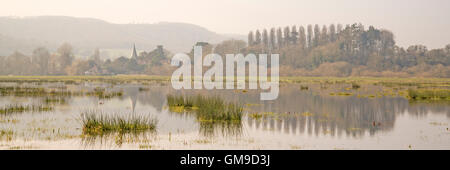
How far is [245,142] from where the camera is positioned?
19797 mm

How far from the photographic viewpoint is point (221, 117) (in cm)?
2648

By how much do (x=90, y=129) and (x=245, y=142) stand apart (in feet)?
25.4

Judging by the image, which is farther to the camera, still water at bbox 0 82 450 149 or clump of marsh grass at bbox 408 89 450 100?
clump of marsh grass at bbox 408 89 450 100

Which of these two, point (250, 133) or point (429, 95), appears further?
point (429, 95)

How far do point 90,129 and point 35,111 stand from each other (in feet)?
39.6

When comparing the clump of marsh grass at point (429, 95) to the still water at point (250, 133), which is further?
the clump of marsh grass at point (429, 95)

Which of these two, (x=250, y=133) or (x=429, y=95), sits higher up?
(x=429, y=95)

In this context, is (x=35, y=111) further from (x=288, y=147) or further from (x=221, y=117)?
(x=288, y=147)
